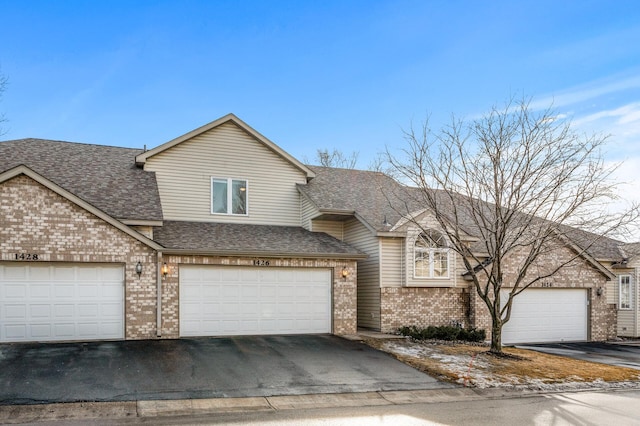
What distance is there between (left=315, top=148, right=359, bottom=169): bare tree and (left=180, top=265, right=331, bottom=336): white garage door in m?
22.7

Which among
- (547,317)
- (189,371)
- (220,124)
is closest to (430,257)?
(547,317)

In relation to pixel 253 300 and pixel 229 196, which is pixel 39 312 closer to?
pixel 253 300

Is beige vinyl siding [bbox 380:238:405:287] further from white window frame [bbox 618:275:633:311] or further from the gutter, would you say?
white window frame [bbox 618:275:633:311]

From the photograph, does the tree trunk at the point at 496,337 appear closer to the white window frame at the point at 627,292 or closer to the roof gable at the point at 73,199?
the roof gable at the point at 73,199

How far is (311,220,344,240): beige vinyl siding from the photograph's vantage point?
20766 mm

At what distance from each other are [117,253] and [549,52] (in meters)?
14.4

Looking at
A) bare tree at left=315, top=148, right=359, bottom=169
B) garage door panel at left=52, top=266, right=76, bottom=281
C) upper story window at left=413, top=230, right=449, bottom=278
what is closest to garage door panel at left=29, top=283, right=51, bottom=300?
garage door panel at left=52, top=266, right=76, bottom=281

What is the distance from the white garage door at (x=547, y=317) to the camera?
20859 millimetres

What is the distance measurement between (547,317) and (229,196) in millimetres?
13377

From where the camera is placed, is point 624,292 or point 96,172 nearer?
point 96,172

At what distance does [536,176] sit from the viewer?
51.1ft

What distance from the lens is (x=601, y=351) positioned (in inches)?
759

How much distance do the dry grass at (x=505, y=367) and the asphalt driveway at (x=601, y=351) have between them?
122 cm

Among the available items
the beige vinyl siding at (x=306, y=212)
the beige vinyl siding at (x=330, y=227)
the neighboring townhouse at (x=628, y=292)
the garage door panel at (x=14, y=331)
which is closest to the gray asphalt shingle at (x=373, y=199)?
the beige vinyl siding at (x=306, y=212)
